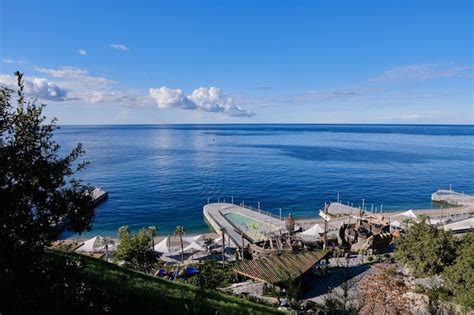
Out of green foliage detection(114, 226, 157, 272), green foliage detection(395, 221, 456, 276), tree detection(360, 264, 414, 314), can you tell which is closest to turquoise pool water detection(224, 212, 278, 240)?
green foliage detection(114, 226, 157, 272)

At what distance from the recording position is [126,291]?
12.5 metres

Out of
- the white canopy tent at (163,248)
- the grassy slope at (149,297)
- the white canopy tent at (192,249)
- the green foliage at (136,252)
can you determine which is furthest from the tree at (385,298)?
the white canopy tent at (163,248)

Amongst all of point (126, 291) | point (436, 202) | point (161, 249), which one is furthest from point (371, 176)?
point (126, 291)

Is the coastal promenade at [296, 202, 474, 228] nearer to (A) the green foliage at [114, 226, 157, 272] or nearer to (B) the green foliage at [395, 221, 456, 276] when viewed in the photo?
(B) the green foliage at [395, 221, 456, 276]

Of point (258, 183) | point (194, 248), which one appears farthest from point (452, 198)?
point (194, 248)

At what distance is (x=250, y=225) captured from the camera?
2085 inches

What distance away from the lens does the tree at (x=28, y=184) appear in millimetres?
8617

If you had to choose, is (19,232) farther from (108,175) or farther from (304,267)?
(108,175)

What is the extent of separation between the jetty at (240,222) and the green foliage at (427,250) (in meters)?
20.0

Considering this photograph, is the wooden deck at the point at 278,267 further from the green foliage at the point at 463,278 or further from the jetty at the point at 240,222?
the jetty at the point at 240,222

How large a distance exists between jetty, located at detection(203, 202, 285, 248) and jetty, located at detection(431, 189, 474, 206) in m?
41.6

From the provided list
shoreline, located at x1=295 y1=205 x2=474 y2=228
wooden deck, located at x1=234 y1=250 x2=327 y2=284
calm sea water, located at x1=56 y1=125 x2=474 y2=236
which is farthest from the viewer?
calm sea water, located at x1=56 y1=125 x2=474 y2=236

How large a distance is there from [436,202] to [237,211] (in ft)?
152

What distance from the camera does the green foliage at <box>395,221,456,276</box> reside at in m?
25.7
